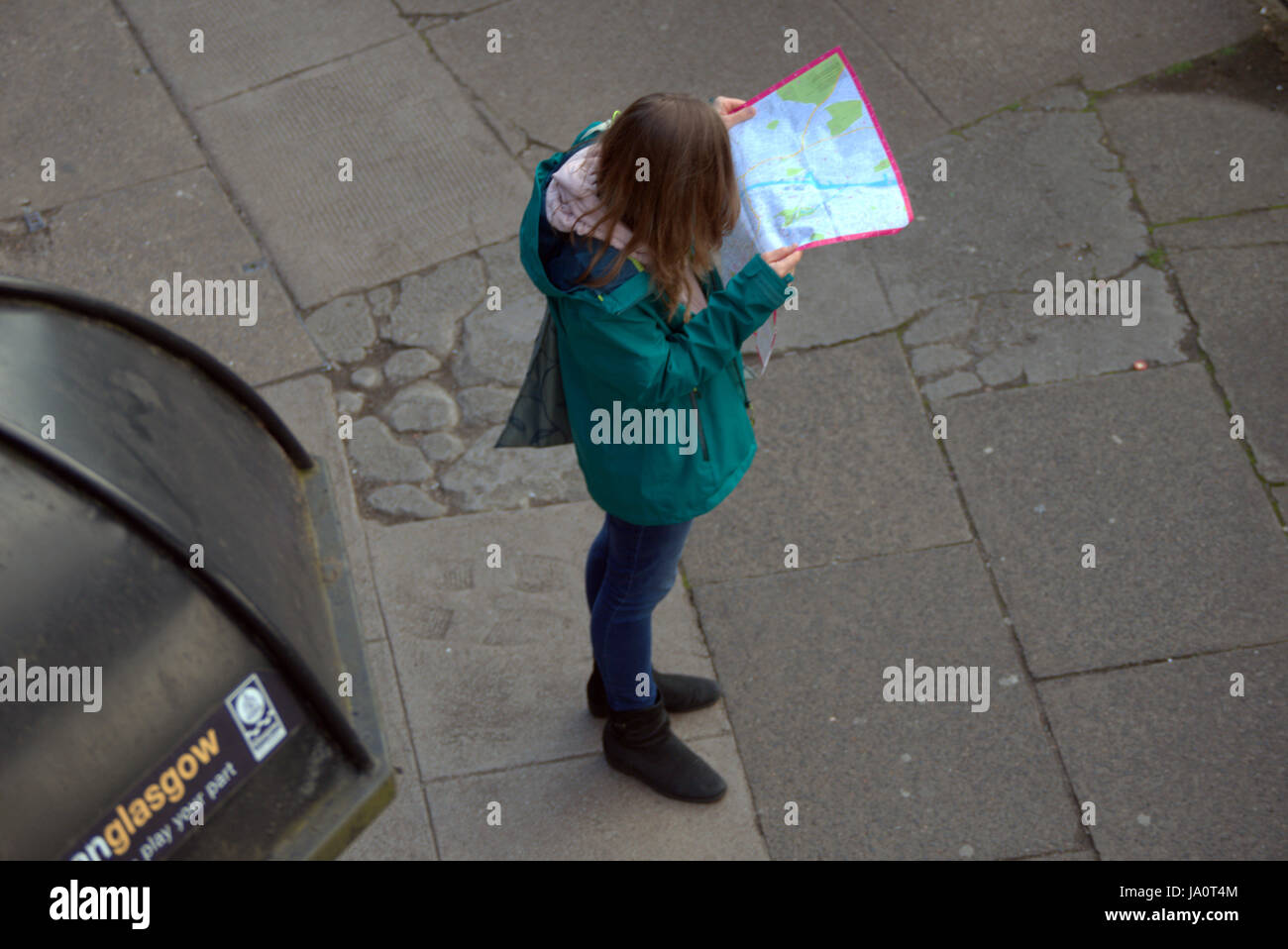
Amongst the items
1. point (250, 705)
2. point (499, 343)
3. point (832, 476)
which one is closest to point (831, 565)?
point (832, 476)

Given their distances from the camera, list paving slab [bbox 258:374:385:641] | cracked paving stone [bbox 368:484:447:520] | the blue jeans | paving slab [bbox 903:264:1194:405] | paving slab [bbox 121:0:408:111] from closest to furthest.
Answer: the blue jeans, paving slab [bbox 258:374:385:641], cracked paving stone [bbox 368:484:447:520], paving slab [bbox 903:264:1194:405], paving slab [bbox 121:0:408:111]

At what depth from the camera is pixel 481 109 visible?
5.90 m

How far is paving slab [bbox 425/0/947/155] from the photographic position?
586 centimetres

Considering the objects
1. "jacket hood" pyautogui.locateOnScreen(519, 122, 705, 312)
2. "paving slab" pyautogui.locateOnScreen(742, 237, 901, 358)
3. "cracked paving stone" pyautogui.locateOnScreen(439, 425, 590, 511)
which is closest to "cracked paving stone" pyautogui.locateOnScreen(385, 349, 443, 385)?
"cracked paving stone" pyautogui.locateOnScreen(439, 425, 590, 511)

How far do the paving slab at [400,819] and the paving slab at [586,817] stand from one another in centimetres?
5

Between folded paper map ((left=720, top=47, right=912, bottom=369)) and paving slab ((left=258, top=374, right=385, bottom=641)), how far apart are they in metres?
2.18

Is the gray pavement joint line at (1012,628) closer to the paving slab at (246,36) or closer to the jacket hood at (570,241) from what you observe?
the jacket hood at (570,241)

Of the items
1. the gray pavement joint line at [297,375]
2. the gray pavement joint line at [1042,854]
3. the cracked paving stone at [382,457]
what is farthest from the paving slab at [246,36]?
the gray pavement joint line at [1042,854]

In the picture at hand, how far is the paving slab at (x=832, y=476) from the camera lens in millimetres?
4301

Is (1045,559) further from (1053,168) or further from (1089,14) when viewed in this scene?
(1089,14)

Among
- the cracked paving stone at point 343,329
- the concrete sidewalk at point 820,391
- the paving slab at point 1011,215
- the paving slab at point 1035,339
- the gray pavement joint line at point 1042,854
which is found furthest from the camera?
the paving slab at point 1011,215

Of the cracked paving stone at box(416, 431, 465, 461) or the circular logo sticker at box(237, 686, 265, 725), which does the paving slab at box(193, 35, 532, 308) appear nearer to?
the cracked paving stone at box(416, 431, 465, 461)
